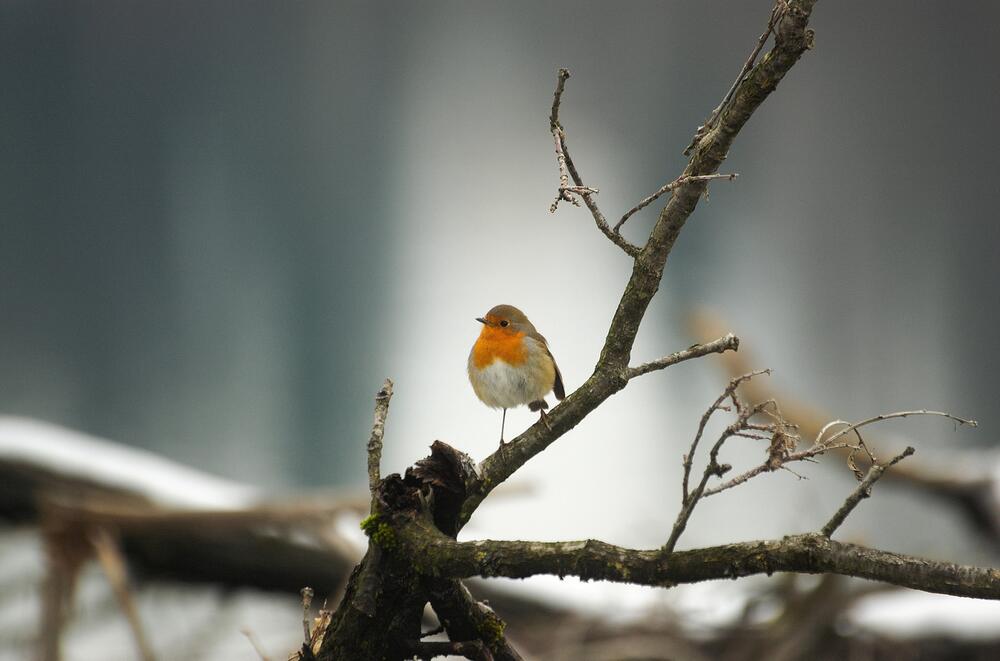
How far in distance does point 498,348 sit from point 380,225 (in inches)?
110

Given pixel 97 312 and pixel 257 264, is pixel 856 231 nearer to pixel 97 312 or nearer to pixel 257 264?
pixel 257 264

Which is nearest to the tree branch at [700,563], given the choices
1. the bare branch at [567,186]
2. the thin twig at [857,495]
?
the thin twig at [857,495]

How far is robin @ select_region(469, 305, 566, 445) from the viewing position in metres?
1.53

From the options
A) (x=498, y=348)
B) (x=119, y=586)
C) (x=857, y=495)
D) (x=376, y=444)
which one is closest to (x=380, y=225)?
(x=119, y=586)

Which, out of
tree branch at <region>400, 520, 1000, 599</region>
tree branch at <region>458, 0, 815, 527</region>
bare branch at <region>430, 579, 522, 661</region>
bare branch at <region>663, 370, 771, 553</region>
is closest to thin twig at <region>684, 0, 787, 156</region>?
tree branch at <region>458, 0, 815, 527</region>

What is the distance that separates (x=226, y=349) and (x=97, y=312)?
65cm

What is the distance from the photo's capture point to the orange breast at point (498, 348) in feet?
5.03

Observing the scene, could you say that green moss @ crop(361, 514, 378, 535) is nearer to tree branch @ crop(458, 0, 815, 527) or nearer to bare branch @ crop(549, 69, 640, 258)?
tree branch @ crop(458, 0, 815, 527)

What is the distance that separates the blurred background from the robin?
2095mm

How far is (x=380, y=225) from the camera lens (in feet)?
13.8

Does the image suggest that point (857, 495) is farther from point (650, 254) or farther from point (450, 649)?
point (450, 649)

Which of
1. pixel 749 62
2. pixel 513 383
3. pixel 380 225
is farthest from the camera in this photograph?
pixel 380 225

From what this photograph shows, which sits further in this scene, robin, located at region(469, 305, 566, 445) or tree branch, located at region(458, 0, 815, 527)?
robin, located at region(469, 305, 566, 445)

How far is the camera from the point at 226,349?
13.8 ft
